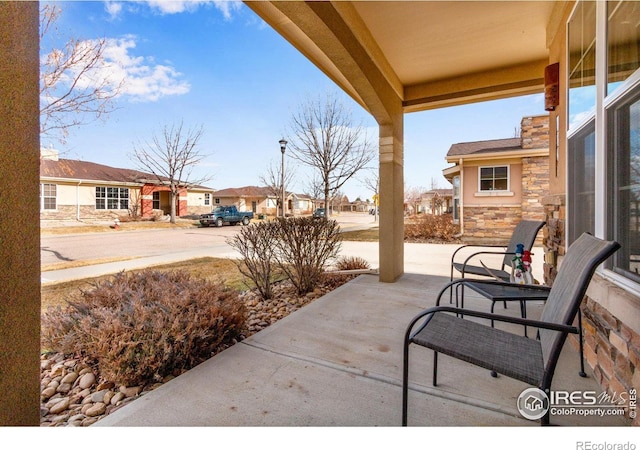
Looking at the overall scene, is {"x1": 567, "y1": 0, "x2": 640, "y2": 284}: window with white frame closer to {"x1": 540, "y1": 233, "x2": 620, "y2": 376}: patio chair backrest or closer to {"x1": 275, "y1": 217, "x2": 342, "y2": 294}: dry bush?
{"x1": 540, "y1": 233, "x2": 620, "y2": 376}: patio chair backrest

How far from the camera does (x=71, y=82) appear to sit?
5969mm

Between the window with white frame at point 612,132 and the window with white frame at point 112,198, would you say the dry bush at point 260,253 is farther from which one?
the window with white frame at point 112,198

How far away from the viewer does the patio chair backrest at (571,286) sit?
1397mm

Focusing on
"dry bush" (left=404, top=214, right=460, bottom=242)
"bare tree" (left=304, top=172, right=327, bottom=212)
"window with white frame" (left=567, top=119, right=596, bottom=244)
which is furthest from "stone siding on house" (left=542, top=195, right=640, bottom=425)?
"bare tree" (left=304, top=172, right=327, bottom=212)

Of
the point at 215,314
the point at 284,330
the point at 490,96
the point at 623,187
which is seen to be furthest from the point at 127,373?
the point at 490,96

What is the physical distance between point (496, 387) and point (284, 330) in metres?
1.75

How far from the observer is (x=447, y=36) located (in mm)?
3670

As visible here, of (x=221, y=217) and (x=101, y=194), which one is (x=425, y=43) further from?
(x=101, y=194)

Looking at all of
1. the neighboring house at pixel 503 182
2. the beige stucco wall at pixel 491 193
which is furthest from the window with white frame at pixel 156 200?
the beige stucco wall at pixel 491 193

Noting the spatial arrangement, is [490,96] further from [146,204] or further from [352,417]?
[146,204]

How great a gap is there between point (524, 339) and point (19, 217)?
8.46 ft

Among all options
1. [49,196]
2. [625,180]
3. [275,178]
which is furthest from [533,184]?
[49,196]

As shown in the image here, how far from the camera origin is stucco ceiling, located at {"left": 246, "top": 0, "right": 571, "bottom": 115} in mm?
2951

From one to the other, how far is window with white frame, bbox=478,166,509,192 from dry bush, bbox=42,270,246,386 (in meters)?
10.5
